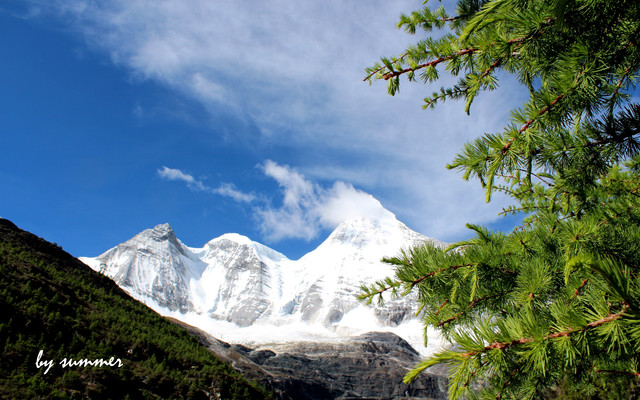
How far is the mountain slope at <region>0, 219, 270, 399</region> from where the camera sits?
8386mm

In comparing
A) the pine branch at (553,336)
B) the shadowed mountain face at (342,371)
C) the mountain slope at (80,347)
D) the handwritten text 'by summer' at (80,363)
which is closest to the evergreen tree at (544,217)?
the pine branch at (553,336)

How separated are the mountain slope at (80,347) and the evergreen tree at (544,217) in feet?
31.0

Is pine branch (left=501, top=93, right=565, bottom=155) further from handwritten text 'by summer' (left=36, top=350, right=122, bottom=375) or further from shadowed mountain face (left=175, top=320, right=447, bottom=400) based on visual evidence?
shadowed mountain face (left=175, top=320, right=447, bottom=400)

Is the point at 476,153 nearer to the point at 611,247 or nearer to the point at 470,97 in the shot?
the point at 470,97

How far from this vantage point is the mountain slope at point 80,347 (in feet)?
27.5

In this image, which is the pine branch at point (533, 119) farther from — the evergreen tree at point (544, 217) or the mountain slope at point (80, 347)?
the mountain slope at point (80, 347)

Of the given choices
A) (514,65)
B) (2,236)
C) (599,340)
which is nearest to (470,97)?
(514,65)

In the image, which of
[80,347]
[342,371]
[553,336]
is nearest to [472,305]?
[553,336]

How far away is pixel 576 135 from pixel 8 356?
1192 centimetres

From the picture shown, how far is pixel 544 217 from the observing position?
307cm

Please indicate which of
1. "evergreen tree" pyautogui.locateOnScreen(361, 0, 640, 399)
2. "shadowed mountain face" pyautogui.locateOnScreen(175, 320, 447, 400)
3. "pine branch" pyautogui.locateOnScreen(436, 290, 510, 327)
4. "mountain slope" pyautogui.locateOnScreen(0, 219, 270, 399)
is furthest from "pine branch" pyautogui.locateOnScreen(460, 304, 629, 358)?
"shadowed mountain face" pyautogui.locateOnScreen(175, 320, 447, 400)

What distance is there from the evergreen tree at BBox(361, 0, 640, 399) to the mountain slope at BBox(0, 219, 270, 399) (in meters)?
9.45

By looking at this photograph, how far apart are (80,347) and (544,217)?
12.4 m

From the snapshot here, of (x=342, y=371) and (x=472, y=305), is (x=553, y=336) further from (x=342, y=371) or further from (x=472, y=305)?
(x=342, y=371)
